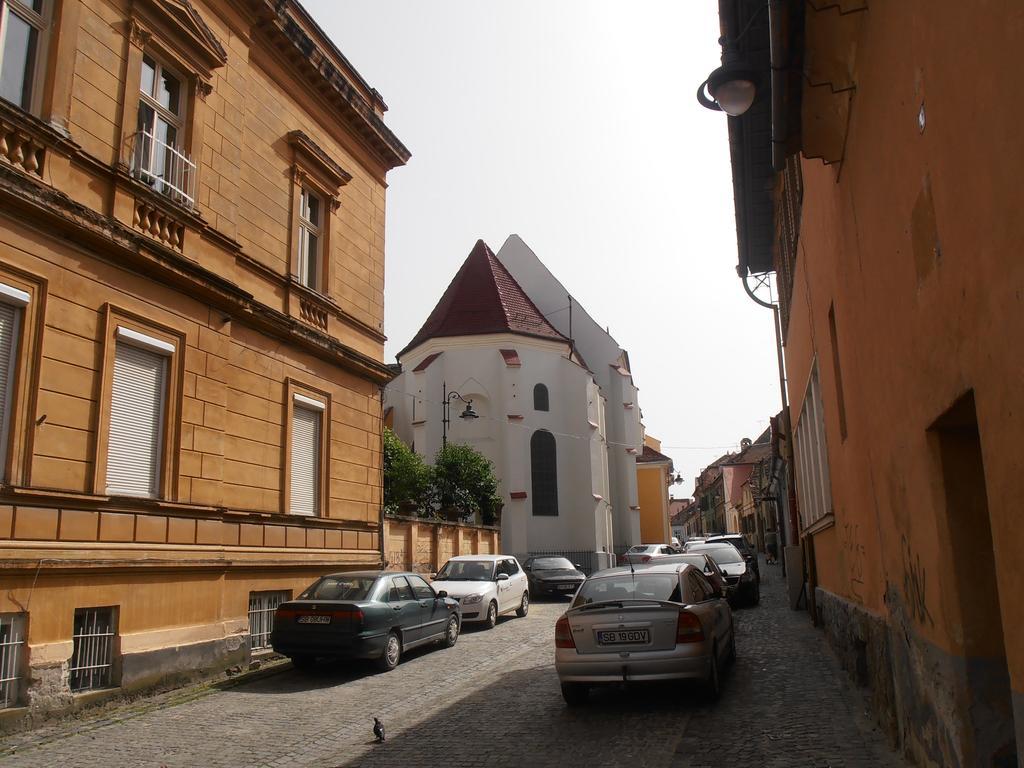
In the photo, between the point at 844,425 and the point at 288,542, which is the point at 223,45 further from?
the point at 844,425

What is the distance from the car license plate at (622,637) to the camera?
8891 millimetres

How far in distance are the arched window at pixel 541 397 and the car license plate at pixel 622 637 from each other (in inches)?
1274

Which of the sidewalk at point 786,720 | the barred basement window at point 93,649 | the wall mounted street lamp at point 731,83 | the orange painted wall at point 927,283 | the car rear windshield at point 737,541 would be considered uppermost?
the wall mounted street lamp at point 731,83

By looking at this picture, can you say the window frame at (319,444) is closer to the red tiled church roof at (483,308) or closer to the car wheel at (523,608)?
the car wheel at (523,608)

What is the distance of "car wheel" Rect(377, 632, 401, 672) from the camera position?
1252cm

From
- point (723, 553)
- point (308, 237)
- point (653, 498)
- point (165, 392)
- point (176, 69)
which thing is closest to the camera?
point (165, 392)

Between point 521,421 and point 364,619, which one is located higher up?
point 521,421

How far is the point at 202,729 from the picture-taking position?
893cm

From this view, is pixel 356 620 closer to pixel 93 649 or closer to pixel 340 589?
pixel 340 589

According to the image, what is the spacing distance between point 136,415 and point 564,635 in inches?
247

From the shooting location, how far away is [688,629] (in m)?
8.91

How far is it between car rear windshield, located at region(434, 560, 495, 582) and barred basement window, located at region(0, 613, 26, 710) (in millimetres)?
11258

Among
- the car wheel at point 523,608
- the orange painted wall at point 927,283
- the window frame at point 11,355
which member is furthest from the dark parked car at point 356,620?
the car wheel at point 523,608

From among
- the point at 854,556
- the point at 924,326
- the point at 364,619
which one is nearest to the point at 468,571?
the point at 364,619
